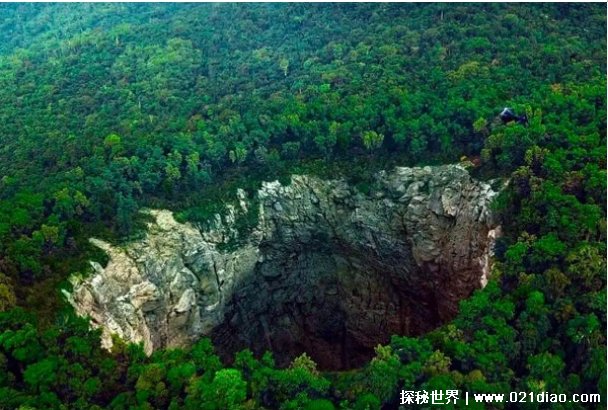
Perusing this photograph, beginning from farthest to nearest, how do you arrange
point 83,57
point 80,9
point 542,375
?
point 80,9
point 83,57
point 542,375

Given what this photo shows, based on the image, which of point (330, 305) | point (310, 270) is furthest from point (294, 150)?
point (330, 305)

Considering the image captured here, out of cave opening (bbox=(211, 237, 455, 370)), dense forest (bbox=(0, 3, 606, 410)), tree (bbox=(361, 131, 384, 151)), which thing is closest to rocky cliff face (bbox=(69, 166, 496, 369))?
cave opening (bbox=(211, 237, 455, 370))

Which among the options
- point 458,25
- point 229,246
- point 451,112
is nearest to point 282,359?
point 229,246

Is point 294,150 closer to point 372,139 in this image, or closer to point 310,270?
point 372,139

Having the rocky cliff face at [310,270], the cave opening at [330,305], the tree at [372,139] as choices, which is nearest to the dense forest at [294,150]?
the tree at [372,139]

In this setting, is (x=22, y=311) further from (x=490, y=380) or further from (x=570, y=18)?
(x=570, y=18)

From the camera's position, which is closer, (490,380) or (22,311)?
(490,380)
